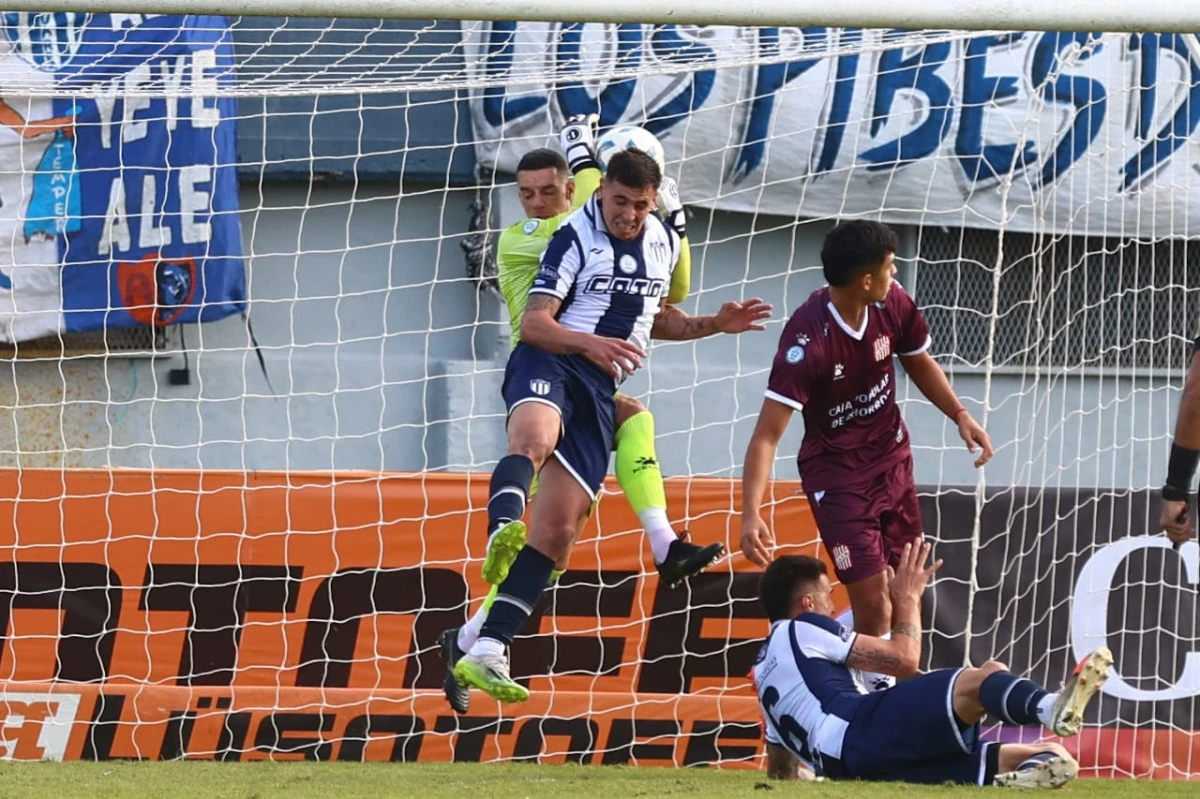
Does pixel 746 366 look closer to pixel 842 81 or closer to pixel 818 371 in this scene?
pixel 842 81

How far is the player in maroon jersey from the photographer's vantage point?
600cm

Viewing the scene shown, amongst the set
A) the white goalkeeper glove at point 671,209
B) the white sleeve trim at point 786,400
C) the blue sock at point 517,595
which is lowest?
the blue sock at point 517,595

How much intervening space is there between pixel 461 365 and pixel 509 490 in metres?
4.68

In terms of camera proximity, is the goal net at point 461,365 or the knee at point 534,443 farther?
the goal net at point 461,365

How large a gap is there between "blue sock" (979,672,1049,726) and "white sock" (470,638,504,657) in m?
1.66

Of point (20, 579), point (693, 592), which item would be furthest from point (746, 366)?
point (20, 579)

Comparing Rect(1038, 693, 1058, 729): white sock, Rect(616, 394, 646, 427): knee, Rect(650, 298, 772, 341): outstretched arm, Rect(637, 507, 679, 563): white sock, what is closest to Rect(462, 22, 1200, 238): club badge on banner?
Rect(650, 298, 772, 341): outstretched arm

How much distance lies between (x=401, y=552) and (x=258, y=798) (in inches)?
94.7

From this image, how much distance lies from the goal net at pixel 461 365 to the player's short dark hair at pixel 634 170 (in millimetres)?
1346

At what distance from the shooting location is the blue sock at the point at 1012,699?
4859 millimetres

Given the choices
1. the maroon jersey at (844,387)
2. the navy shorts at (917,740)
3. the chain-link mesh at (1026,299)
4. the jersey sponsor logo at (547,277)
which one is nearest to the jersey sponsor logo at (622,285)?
the jersey sponsor logo at (547,277)

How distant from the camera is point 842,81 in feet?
32.6

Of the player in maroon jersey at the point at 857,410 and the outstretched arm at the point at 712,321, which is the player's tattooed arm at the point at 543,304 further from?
the player in maroon jersey at the point at 857,410

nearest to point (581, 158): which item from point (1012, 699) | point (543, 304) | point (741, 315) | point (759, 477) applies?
point (543, 304)
